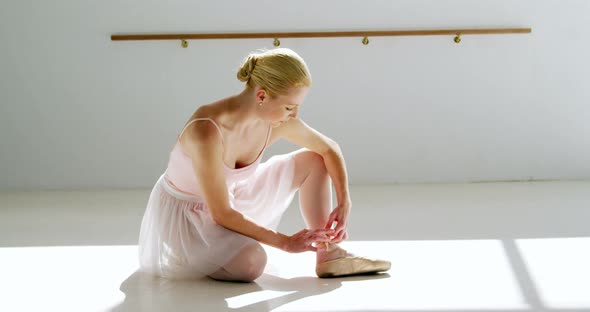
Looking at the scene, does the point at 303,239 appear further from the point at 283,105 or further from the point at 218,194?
the point at 283,105

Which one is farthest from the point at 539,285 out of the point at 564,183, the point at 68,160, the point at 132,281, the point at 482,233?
the point at 68,160

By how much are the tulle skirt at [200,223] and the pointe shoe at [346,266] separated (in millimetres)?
216

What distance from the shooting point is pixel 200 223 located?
98.7 inches

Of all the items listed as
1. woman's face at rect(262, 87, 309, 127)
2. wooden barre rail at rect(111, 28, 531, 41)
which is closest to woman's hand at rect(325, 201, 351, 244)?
woman's face at rect(262, 87, 309, 127)

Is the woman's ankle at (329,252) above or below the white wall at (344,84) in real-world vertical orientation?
below

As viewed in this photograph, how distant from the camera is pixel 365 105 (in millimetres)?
4324

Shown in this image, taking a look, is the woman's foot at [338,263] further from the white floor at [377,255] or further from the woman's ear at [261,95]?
the woman's ear at [261,95]

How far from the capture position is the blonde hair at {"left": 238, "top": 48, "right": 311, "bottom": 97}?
2299 mm

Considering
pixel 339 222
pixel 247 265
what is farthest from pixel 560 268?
pixel 247 265

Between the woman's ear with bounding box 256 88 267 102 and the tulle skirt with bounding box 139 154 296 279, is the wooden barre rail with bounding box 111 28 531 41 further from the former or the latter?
the woman's ear with bounding box 256 88 267 102

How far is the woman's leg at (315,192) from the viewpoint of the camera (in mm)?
2502

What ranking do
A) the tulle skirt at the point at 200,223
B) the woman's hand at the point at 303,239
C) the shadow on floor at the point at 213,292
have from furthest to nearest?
the tulle skirt at the point at 200,223
the woman's hand at the point at 303,239
the shadow on floor at the point at 213,292

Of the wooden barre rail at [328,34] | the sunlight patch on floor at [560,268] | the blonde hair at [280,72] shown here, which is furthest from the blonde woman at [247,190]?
the wooden barre rail at [328,34]

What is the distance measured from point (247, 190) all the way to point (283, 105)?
1.45ft
